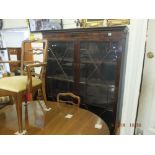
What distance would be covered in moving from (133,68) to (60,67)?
1.29 metres

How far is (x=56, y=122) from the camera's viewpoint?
1401 mm

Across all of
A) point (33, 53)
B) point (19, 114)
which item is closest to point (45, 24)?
point (33, 53)

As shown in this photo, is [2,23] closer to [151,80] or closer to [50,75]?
[50,75]

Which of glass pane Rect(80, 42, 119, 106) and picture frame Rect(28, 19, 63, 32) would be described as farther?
picture frame Rect(28, 19, 63, 32)

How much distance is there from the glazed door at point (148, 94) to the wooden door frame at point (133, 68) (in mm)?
468

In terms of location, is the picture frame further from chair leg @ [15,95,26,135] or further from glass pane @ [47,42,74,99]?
chair leg @ [15,95,26,135]

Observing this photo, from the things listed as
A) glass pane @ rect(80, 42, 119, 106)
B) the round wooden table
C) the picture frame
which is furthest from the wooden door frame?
the picture frame

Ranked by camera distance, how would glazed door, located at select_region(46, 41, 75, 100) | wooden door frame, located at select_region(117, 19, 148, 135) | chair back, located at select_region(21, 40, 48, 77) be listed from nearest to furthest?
1. wooden door frame, located at select_region(117, 19, 148, 135)
2. chair back, located at select_region(21, 40, 48, 77)
3. glazed door, located at select_region(46, 41, 75, 100)

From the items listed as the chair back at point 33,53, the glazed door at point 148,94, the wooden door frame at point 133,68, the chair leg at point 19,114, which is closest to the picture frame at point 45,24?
the chair back at point 33,53

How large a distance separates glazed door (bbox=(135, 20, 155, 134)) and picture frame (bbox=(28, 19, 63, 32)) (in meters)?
1.41

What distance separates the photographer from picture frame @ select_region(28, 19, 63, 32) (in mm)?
2406

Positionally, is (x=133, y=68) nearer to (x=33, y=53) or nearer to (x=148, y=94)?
(x=148, y=94)

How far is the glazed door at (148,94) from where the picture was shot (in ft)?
5.36

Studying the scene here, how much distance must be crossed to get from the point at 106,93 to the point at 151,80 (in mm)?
583
